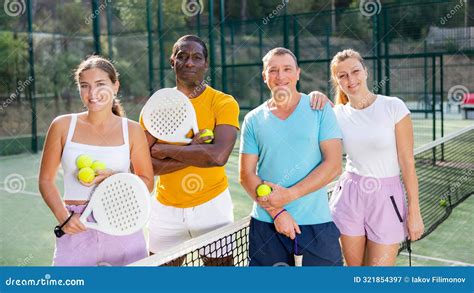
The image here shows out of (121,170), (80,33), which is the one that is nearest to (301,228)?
(121,170)

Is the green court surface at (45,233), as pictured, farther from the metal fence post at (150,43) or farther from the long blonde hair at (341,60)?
the metal fence post at (150,43)

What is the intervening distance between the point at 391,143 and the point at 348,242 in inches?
19.4

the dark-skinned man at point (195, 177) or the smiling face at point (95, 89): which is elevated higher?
the smiling face at point (95, 89)

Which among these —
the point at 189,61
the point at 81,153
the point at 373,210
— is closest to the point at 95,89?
the point at 81,153

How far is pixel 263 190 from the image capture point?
7.24ft

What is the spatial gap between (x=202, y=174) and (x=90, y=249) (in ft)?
2.30

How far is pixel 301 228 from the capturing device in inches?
89.0

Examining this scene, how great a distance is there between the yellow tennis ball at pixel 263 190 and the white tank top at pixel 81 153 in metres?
0.52

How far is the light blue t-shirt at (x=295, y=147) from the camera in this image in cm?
223

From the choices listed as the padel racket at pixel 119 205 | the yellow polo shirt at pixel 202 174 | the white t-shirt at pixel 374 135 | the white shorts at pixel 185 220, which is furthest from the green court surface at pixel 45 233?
the padel racket at pixel 119 205

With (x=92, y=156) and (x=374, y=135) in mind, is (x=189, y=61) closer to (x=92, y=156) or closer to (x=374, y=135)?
(x=92, y=156)

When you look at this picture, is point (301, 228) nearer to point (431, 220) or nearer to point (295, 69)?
point (295, 69)

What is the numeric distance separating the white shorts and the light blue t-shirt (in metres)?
0.43
